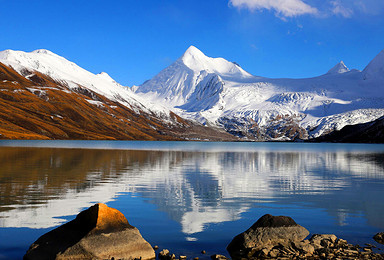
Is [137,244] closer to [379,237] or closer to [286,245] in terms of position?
[286,245]

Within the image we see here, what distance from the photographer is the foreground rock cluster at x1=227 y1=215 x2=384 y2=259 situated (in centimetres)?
1719

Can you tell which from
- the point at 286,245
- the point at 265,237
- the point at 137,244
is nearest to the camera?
the point at 137,244

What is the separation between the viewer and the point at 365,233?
70.6 ft

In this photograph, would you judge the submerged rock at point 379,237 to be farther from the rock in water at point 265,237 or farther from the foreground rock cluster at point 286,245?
the rock in water at point 265,237

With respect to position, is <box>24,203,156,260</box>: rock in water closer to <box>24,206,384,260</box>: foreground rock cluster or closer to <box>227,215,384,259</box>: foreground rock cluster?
<box>24,206,384,260</box>: foreground rock cluster

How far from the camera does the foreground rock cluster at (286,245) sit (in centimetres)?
1719

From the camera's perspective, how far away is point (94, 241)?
53.6 feet

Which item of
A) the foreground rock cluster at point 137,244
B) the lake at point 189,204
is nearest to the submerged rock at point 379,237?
the lake at point 189,204

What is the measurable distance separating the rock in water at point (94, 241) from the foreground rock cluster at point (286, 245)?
4395 millimetres

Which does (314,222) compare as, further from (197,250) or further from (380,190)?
(380,190)

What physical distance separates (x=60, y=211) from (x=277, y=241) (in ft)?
48.5

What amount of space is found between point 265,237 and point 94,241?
8.05m

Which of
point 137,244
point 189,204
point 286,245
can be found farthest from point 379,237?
point 189,204

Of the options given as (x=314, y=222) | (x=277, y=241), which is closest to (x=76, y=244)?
(x=277, y=241)
